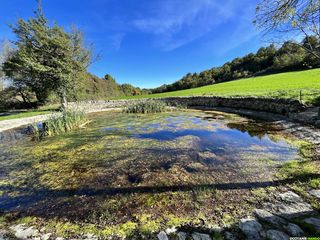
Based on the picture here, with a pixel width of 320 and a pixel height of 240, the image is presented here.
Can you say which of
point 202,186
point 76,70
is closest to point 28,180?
point 202,186

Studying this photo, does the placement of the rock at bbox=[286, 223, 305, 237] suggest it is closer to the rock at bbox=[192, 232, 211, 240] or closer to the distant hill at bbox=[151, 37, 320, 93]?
the rock at bbox=[192, 232, 211, 240]

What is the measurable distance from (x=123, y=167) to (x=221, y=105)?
1281cm

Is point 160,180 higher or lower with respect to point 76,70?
lower

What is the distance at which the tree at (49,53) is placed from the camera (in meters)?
15.9

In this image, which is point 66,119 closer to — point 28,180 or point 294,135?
point 28,180

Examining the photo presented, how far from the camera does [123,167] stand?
4.25 m

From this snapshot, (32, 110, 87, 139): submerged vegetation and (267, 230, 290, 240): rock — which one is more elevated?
(32, 110, 87, 139): submerged vegetation

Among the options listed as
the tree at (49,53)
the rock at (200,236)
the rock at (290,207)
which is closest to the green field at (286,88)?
the rock at (290,207)

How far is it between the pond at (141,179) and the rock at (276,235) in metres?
0.44

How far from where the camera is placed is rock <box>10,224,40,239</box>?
7.25ft

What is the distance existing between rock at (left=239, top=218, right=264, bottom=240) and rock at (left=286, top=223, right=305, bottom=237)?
289mm

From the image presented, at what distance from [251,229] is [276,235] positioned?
249mm

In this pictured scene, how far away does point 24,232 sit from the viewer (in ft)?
7.53

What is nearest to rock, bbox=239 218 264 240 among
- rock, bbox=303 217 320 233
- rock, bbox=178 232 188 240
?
rock, bbox=303 217 320 233
